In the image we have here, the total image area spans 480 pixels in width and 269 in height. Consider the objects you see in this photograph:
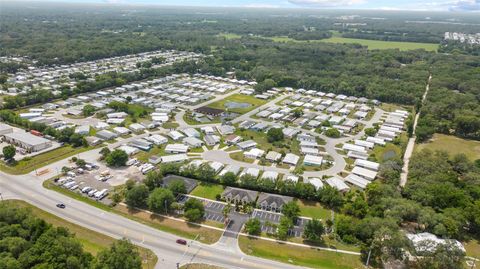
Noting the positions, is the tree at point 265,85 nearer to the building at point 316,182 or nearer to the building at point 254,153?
the building at point 254,153

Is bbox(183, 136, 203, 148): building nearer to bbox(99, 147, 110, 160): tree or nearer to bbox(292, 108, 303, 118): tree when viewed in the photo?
bbox(99, 147, 110, 160): tree

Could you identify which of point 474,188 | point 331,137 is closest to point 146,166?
point 331,137

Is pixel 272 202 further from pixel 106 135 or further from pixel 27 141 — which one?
pixel 27 141

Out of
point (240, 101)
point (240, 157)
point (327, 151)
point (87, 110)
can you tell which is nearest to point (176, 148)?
point (240, 157)

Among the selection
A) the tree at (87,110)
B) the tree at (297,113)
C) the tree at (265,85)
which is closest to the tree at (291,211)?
the tree at (297,113)

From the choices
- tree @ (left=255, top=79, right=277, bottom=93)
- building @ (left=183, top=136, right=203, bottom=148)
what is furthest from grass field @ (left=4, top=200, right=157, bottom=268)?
tree @ (left=255, top=79, right=277, bottom=93)

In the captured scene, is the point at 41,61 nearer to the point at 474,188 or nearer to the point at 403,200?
the point at 403,200

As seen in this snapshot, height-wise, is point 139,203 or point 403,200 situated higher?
point 403,200
